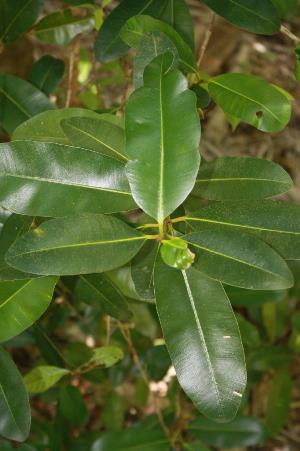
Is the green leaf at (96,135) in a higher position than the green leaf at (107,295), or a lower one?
higher

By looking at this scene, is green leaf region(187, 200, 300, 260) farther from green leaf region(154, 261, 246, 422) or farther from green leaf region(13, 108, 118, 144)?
green leaf region(13, 108, 118, 144)

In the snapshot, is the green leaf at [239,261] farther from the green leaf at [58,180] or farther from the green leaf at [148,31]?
the green leaf at [148,31]

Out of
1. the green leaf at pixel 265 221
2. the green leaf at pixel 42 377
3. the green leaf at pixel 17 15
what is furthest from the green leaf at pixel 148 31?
the green leaf at pixel 42 377

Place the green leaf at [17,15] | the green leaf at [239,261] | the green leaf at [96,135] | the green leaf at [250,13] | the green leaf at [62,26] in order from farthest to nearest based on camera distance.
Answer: the green leaf at [62,26]
the green leaf at [17,15]
the green leaf at [250,13]
the green leaf at [96,135]
the green leaf at [239,261]

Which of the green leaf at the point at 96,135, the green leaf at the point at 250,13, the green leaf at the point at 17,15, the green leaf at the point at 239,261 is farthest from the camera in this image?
the green leaf at the point at 17,15

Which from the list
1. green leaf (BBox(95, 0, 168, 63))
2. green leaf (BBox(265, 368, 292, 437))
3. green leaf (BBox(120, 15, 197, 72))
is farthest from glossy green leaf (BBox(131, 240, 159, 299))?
green leaf (BBox(265, 368, 292, 437))

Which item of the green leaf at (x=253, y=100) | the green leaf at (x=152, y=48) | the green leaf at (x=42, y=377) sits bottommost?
the green leaf at (x=42, y=377)

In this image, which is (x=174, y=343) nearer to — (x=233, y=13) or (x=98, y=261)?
(x=98, y=261)
